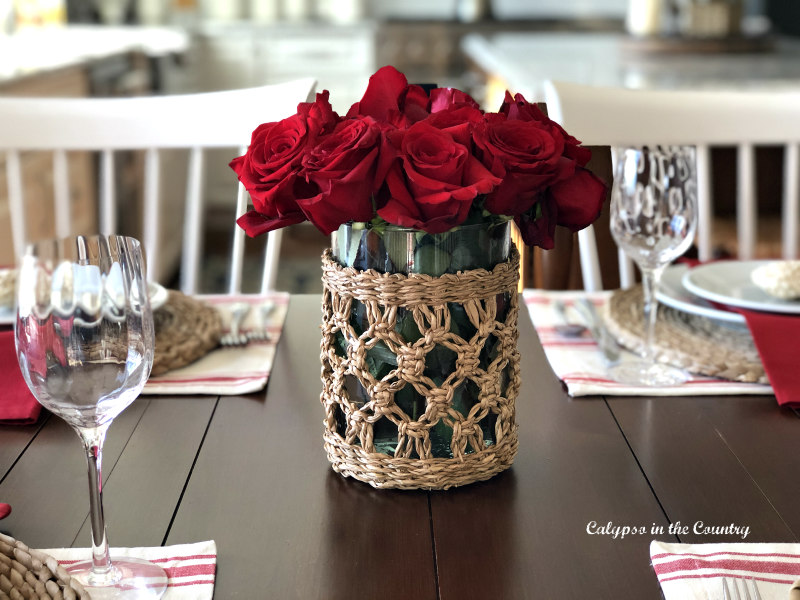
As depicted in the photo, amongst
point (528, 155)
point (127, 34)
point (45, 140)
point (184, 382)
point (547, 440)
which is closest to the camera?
point (528, 155)

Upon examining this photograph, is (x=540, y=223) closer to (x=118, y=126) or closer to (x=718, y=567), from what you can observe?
(x=718, y=567)

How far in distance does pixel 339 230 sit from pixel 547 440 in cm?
25

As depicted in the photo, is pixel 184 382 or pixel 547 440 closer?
pixel 547 440

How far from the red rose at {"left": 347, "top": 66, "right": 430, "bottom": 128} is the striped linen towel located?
1.07 feet

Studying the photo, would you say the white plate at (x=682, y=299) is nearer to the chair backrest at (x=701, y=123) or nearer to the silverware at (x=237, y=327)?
the chair backrest at (x=701, y=123)

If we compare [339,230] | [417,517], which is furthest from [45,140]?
[417,517]

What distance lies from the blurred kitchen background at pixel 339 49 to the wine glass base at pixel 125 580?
2.07 m

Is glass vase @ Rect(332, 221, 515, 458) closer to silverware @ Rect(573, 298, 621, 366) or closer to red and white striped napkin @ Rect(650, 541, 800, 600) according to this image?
red and white striped napkin @ Rect(650, 541, 800, 600)

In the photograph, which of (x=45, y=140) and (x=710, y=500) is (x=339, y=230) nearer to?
(x=710, y=500)

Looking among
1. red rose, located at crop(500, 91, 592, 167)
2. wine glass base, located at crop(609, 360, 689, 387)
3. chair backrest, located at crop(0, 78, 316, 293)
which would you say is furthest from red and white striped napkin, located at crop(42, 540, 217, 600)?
chair backrest, located at crop(0, 78, 316, 293)

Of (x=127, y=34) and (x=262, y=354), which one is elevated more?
(x=127, y=34)

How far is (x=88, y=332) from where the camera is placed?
51 cm

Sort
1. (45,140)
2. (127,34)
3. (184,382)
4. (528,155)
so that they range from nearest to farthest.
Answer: (528,155) < (184,382) < (45,140) < (127,34)

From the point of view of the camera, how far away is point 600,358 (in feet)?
3.12
